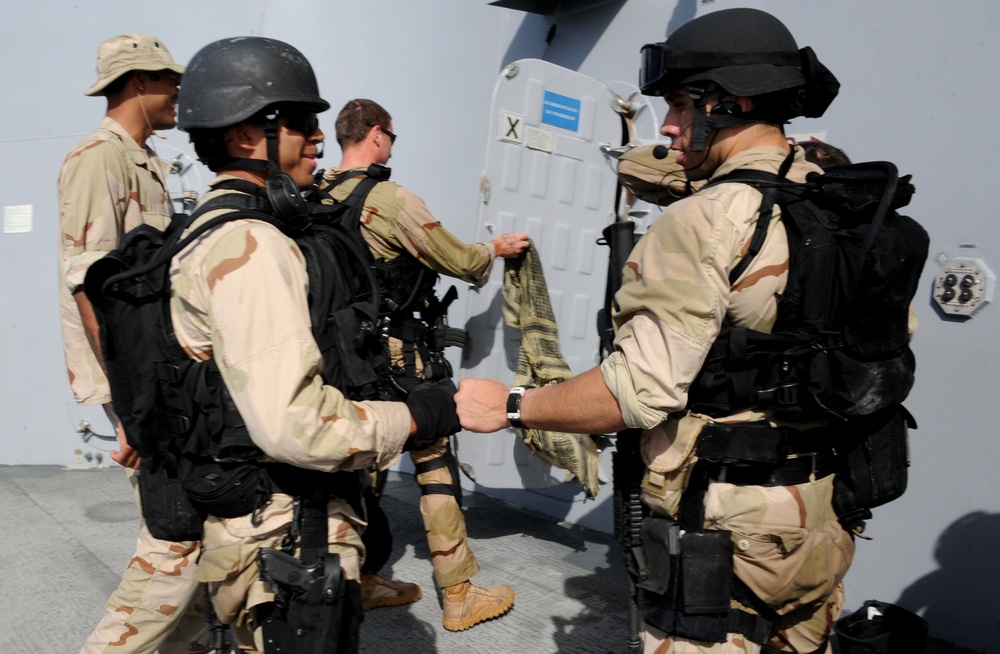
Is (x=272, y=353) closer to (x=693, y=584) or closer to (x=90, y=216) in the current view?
(x=693, y=584)

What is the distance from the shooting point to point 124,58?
2.93 m

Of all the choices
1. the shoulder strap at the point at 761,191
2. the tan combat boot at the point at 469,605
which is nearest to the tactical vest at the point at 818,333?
the shoulder strap at the point at 761,191

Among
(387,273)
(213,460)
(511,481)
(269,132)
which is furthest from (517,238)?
(213,460)

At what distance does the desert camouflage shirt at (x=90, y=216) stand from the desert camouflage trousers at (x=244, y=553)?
3.97 feet

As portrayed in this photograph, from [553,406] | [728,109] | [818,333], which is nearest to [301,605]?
[553,406]

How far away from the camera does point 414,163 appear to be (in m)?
5.34

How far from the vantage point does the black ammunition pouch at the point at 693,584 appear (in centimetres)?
181

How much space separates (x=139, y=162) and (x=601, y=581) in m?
2.75

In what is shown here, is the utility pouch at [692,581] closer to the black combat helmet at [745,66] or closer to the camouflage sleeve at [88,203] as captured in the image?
the black combat helmet at [745,66]

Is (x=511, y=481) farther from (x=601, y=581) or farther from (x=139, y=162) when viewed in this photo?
(x=139, y=162)

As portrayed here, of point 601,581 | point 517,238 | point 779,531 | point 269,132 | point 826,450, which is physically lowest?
point 601,581

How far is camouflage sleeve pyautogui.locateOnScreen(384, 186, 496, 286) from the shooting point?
3482mm

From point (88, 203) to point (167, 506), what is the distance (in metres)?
1.22

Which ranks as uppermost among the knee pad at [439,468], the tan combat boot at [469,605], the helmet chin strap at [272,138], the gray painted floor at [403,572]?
the helmet chin strap at [272,138]
